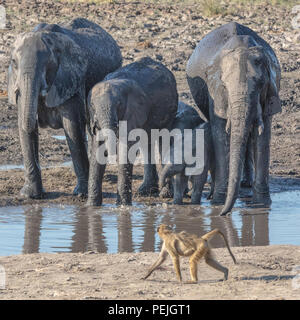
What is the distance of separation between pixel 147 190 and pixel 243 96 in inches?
91.5

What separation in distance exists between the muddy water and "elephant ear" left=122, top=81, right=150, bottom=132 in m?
0.99

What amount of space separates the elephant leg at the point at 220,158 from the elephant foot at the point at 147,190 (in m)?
1.11

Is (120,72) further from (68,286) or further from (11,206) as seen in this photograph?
(68,286)

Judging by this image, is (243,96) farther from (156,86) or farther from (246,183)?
(246,183)

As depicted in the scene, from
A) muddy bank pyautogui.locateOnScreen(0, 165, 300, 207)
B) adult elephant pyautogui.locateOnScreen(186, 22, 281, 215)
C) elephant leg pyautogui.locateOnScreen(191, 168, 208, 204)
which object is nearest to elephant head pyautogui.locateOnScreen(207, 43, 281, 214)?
adult elephant pyautogui.locateOnScreen(186, 22, 281, 215)

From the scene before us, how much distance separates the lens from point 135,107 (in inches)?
415

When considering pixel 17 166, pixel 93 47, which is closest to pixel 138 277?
pixel 93 47

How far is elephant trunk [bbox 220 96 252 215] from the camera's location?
976 cm

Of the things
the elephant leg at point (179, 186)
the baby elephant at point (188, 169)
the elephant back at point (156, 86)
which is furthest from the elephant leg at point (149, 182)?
the elephant leg at point (179, 186)

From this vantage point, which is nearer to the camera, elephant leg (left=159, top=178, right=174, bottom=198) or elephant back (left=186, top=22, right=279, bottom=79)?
elephant back (left=186, top=22, right=279, bottom=79)

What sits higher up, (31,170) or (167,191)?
(31,170)

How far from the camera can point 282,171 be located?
43.1ft

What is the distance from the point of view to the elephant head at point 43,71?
1036cm

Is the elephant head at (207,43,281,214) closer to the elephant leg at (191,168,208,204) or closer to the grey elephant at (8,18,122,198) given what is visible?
the elephant leg at (191,168,208,204)
